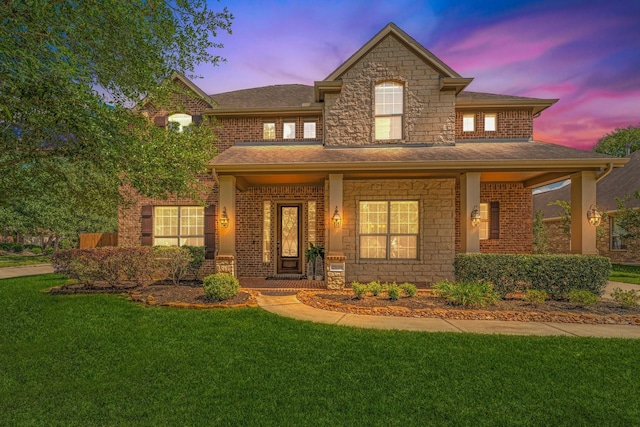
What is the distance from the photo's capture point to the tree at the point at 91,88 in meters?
4.33

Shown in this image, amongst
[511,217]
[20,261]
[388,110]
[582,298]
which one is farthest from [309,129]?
[20,261]

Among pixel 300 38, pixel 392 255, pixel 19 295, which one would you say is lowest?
pixel 19 295

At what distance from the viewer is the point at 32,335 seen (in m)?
4.98

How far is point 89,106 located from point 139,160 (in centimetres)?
132

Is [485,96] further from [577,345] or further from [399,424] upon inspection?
[399,424]

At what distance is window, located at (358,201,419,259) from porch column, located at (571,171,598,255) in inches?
159

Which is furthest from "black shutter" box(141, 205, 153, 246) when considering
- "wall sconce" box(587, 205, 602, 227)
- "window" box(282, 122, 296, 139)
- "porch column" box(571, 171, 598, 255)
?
"wall sconce" box(587, 205, 602, 227)

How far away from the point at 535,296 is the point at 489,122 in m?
6.49

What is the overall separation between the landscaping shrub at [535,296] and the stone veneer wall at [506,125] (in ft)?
19.1

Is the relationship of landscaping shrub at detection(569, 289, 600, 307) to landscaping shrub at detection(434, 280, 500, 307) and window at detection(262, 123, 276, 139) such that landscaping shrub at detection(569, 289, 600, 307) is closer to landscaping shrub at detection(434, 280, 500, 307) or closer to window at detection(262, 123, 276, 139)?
landscaping shrub at detection(434, 280, 500, 307)

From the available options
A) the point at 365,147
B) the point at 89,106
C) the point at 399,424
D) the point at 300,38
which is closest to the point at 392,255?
the point at 365,147

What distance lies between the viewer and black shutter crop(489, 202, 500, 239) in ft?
34.8

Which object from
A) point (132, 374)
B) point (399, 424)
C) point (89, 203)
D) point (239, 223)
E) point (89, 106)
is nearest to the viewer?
point (399, 424)

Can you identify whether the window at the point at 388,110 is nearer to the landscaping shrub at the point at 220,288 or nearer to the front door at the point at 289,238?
the front door at the point at 289,238
